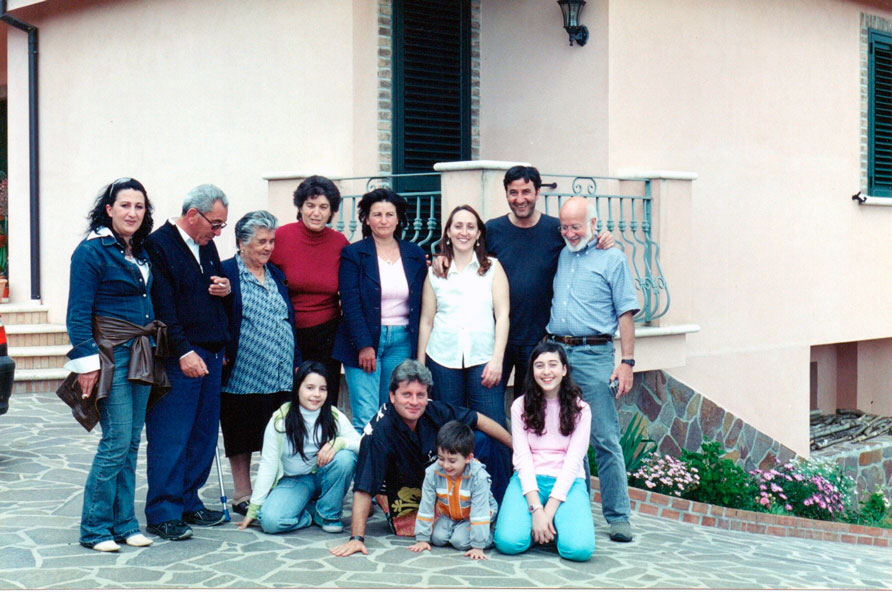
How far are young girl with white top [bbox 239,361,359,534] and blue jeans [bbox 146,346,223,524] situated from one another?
348mm

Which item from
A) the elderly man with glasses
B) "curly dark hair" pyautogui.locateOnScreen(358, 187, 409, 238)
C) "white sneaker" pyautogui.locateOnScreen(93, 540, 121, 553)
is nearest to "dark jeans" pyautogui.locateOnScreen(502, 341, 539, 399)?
"curly dark hair" pyautogui.locateOnScreen(358, 187, 409, 238)

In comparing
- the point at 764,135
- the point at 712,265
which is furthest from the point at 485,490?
the point at 764,135

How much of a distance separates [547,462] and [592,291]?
0.90 meters

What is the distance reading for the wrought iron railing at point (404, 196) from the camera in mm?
7234

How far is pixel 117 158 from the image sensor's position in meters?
10.3

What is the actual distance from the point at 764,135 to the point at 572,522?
589cm

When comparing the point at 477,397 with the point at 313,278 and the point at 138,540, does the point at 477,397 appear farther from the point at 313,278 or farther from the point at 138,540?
the point at 138,540

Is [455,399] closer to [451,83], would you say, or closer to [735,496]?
[735,496]

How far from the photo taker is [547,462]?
204 inches

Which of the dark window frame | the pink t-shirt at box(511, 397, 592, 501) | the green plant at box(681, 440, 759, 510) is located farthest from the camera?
the dark window frame

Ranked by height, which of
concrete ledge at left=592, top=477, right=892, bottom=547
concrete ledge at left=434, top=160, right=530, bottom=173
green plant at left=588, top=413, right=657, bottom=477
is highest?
concrete ledge at left=434, top=160, right=530, bottom=173

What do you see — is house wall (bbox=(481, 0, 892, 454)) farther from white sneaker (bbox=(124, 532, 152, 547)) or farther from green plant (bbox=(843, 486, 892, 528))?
white sneaker (bbox=(124, 532, 152, 547))

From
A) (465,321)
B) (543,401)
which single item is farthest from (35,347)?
(543,401)

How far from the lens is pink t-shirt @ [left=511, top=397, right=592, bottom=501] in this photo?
511 cm
